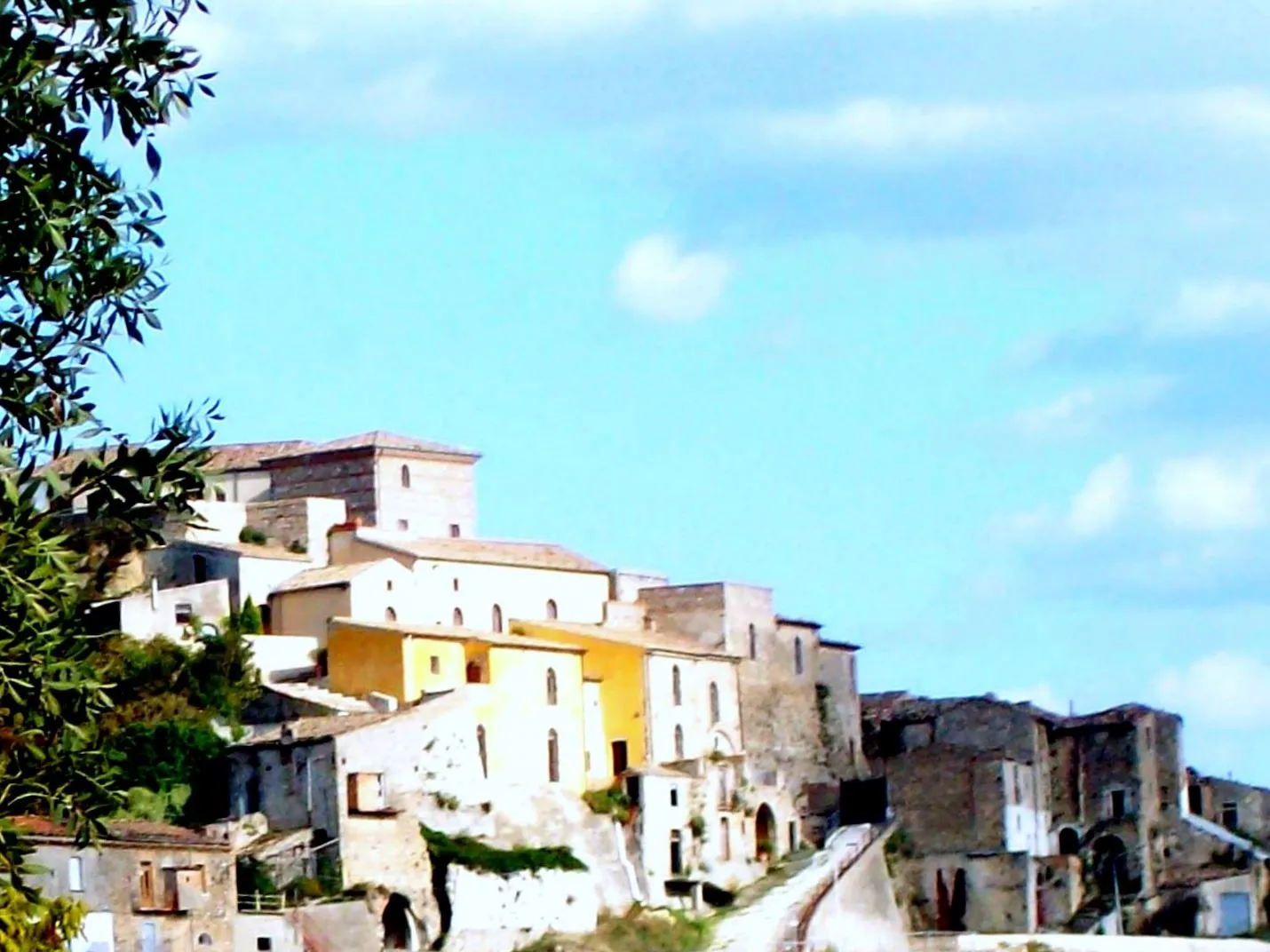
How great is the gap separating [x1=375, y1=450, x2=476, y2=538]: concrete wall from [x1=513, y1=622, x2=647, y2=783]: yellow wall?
233 inches

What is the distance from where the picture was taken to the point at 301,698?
6122 centimetres

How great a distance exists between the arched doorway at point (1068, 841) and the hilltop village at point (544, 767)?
124 millimetres

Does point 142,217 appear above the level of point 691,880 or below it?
above

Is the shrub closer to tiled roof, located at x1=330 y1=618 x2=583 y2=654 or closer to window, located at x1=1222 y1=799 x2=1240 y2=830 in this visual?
tiled roof, located at x1=330 y1=618 x2=583 y2=654

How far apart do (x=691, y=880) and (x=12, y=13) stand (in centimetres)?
4801

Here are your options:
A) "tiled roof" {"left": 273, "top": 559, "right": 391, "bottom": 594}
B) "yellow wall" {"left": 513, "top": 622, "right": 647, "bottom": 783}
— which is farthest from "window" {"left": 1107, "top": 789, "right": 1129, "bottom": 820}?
"tiled roof" {"left": 273, "top": 559, "right": 391, "bottom": 594}

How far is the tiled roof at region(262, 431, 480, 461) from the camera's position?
72000 millimetres

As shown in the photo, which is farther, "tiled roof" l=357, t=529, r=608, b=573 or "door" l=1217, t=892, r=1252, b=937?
"door" l=1217, t=892, r=1252, b=937

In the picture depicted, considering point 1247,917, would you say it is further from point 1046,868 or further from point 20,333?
point 20,333

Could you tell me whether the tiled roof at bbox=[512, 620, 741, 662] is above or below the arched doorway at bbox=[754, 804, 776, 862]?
above

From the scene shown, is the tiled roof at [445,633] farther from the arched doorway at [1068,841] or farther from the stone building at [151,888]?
the arched doorway at [1068,841]

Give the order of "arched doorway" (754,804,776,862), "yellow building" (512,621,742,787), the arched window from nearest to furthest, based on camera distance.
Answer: the arched window, "yellow building" (512,621,742,787), "arched doorway" (754,804,776,862)

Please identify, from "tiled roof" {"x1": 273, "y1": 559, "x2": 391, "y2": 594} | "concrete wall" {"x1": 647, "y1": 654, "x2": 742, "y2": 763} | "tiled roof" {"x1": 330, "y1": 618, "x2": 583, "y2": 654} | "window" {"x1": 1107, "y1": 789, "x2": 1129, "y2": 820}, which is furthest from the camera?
"window" {"x1": 1107, "y1": 789, "x2": 1129, "y2": 820}

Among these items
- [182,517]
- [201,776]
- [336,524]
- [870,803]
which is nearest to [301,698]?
[201,776]
